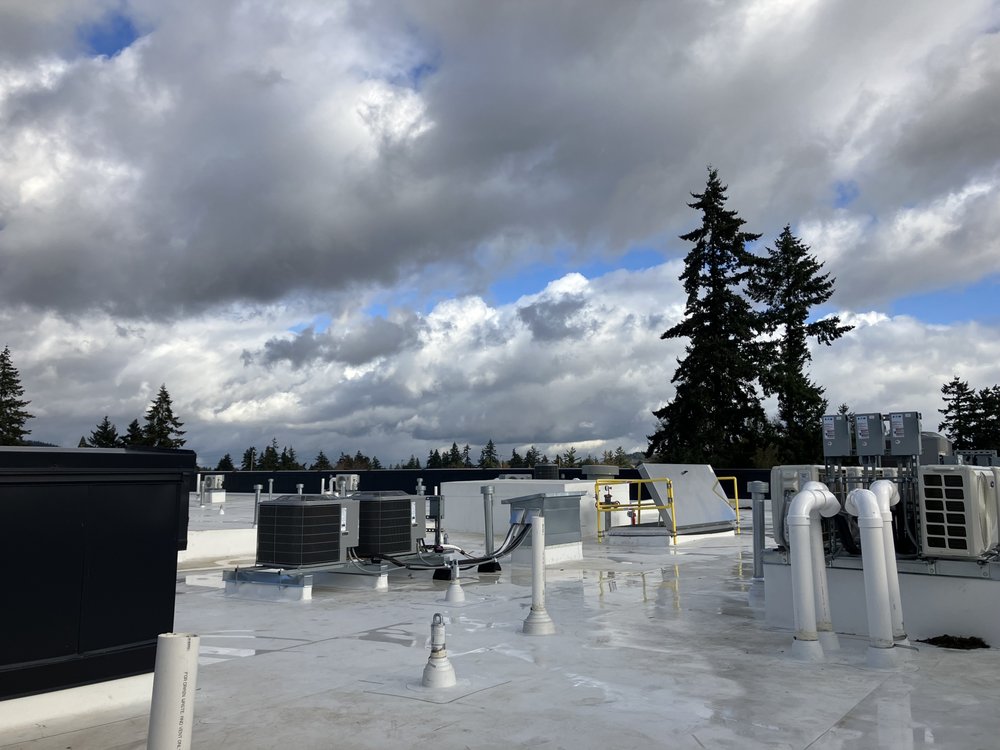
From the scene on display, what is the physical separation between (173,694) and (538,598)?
550 cm

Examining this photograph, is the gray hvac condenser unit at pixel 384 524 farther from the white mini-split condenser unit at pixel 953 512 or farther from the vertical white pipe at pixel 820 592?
the white mini-split condenser unit at pixel 953 512

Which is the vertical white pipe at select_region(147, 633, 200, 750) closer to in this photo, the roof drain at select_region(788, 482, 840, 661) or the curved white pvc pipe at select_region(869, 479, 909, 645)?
the roof drain at select_region(788, 482, 840, 661)

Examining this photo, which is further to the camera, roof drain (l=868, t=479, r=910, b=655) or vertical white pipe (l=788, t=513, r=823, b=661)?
roof drain (l=868, t=479, r=910, b=655)

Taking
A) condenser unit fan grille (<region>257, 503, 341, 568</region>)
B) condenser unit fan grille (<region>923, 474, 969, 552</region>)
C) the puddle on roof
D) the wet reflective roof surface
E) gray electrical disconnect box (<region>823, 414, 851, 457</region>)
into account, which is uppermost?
gray electrical disconnect box (<region>823, 414, 851, 457</region>)

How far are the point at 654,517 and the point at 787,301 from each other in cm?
3309

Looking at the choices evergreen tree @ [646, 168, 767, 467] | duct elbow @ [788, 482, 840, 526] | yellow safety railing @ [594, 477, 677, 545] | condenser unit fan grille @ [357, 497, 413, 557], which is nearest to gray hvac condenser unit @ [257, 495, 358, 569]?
condenser unit fan grille @ [357, 497, 413, 557]

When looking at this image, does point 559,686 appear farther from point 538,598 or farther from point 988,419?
point 988,419

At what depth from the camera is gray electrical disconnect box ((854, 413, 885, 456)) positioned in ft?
26.4

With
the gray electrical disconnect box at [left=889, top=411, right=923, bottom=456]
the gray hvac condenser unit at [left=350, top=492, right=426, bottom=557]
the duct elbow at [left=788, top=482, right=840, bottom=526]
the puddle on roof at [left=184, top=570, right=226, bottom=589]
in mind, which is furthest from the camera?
the gray hvac condenser unit at [left=350, top=492, right=426, bottom=557]

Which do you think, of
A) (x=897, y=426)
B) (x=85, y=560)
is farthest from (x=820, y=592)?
(x=85, y=560)

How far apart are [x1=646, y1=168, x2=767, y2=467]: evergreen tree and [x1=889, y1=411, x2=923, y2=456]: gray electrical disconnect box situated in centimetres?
3669

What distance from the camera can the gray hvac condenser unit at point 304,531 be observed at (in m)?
11.3

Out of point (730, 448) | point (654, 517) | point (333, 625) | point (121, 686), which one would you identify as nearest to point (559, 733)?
point (121, 686)

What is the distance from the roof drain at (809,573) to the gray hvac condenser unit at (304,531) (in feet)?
23.7
